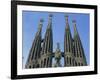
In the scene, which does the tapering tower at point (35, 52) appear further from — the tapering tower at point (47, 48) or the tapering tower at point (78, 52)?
the tapering tower at point (78, 52)

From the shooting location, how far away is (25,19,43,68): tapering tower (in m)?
1.76

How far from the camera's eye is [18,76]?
5.59 ft

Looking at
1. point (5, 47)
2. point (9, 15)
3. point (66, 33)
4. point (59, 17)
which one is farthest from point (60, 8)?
Result: point (5, 47)

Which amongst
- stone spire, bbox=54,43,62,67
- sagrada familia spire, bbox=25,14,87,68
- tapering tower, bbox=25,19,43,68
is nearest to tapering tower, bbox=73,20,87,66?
sagrada familia spire, bbox=25,14,87,68

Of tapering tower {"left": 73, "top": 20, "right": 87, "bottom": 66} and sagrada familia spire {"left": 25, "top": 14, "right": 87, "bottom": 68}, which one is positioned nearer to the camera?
sagrada familia spire {"left": 25, "top": 14, "right": 87, "bottom": 68}

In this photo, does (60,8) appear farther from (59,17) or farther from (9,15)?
(9,15)

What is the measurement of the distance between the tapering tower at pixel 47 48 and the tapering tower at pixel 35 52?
0.14 ft

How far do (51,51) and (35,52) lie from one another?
5.7 inches

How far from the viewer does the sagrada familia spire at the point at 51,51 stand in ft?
5.81

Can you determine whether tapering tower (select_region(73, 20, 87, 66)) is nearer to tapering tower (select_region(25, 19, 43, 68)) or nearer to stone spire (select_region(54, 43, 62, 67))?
stone spire (select_region(54, 43, 62, 67))

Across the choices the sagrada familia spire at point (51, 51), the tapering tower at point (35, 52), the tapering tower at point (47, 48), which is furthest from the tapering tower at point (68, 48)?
the tapering tower at point (35, 52)

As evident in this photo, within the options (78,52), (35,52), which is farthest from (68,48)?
(35,52)

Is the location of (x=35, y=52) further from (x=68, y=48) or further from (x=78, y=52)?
(x=78, y=52)

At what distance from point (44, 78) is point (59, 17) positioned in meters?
0.55
